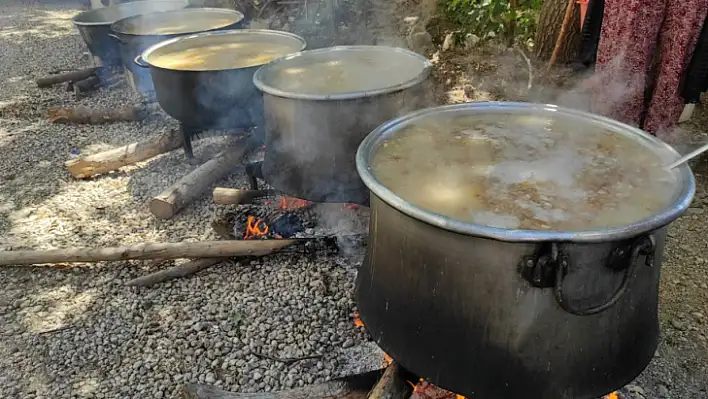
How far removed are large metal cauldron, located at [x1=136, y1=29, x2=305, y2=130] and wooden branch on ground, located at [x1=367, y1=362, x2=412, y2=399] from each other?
3.17m

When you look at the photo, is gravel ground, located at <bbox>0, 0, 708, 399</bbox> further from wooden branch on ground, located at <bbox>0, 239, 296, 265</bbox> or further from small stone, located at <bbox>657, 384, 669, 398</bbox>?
wooden branch on ground, located at <bbox>0, 239, 296, 265</bbox>

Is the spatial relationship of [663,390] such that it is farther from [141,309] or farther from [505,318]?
[141,309]

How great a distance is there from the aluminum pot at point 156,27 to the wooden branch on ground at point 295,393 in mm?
4676

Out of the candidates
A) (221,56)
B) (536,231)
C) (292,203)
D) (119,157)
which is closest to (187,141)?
(119,157)

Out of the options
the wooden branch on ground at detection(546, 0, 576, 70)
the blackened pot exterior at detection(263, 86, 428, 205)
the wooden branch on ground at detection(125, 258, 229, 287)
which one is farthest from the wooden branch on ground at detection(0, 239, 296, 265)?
the wooden branch on ground at detection(546, 0, 576, 70)

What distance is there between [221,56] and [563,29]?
384 centimetres

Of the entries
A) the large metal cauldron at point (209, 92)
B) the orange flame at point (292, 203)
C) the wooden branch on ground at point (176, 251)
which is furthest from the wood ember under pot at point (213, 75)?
the wooden branch on ground at point (176, 251)

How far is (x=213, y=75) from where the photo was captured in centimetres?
477

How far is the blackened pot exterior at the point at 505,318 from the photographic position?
195cm

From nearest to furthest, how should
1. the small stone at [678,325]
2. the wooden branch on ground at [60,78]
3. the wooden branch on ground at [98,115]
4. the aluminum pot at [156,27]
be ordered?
1. the small stone at [678,325]
2. the aluminum pot at [156,27]
3. the wooden branch on ground at [98,115]
4. the wooden branch on ground at [60,78]

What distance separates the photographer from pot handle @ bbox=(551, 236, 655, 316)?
72.6 inches

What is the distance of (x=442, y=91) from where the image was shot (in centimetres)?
692

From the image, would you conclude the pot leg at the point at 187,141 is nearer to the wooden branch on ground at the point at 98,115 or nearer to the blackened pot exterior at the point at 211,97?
the blackened pot exterior at the point at 211,97

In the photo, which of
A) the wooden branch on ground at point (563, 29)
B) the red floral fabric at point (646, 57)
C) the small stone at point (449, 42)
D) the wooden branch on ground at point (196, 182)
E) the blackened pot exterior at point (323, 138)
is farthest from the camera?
the small stone at point (449, 42)
